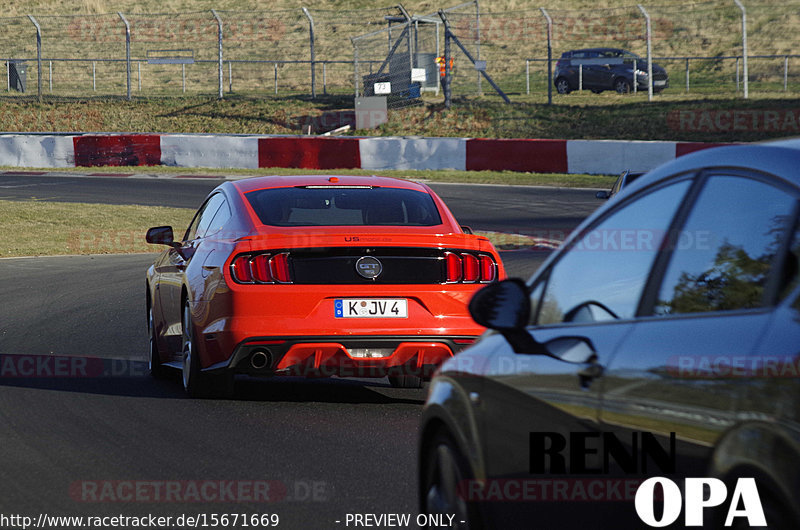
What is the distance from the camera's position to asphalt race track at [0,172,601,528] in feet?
17.5

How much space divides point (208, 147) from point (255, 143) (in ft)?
4.59

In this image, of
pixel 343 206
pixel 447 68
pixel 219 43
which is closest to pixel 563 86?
pixel 447 68

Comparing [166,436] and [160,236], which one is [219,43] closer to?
[160,236]

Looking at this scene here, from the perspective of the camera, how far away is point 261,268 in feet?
24.1

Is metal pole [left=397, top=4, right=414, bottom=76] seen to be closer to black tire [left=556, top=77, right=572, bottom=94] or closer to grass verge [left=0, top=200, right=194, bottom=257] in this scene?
black tire [left=556, top=77, right=572, bottom=94]

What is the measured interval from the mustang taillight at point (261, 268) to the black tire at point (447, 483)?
335 cm

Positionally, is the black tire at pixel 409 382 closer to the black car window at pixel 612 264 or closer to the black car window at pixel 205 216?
the black car window at pixel 205 216

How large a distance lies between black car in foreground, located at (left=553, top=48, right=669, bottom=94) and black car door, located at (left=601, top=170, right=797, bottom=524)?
3519 cm

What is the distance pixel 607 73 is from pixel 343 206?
32.9 m

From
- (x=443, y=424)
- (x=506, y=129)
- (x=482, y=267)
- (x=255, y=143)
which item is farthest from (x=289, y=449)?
(x=506, y=129)

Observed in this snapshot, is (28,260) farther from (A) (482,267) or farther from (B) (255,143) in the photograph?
(B) (255,143)

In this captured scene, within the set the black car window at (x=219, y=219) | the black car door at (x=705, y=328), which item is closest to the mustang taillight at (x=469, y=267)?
the black car window at (x=219, y=219)

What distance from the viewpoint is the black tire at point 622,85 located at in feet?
128

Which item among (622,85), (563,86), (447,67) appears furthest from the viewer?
(563,86)
